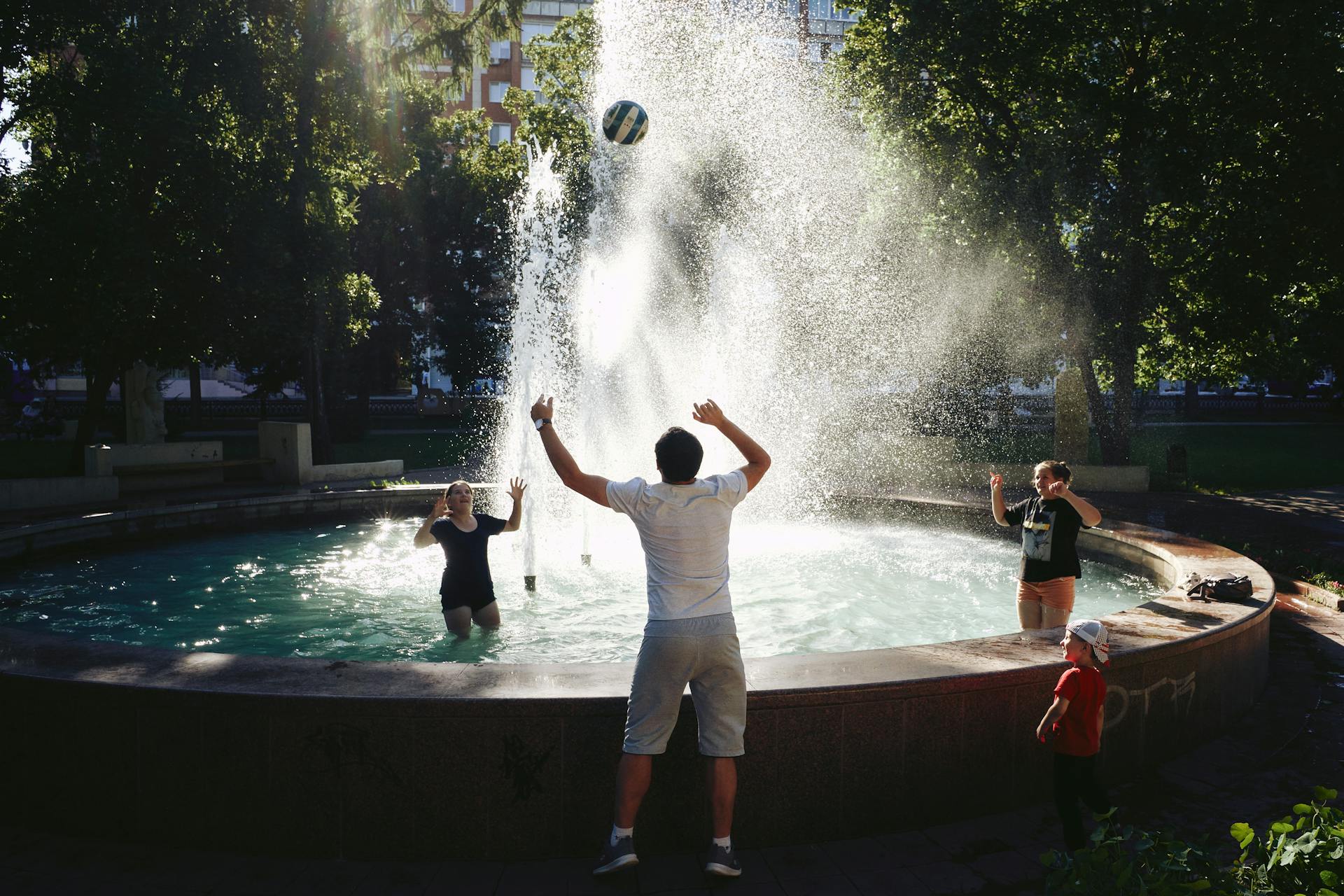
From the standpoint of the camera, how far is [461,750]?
12.7 feet

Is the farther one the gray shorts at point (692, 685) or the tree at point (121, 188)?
the tree at point (121, 188)

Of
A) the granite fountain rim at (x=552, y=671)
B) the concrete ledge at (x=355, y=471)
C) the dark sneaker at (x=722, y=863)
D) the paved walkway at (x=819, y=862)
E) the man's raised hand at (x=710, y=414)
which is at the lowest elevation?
the paved walkway at (x=819, y=862)

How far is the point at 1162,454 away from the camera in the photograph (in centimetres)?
2536

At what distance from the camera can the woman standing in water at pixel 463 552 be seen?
635 centimetres

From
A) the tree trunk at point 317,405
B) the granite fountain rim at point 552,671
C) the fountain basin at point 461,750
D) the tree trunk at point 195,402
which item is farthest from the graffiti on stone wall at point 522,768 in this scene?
the tree trunk at point 195,402

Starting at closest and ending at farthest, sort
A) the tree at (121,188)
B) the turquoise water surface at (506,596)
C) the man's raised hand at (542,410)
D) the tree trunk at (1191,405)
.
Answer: the man's raised hand at (542,410) → the turquoise water surface at (506,596) → the tree at (121,188) → the tree trunk at (1191,405)

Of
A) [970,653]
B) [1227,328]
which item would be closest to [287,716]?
[970,653]

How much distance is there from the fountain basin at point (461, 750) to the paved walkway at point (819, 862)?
9 cm

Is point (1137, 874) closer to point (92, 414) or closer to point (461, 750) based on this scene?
point (461, 750)

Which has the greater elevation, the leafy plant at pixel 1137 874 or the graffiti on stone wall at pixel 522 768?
the leafy plant at pixel 1137 874

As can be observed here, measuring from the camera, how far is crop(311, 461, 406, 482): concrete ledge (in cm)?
1816

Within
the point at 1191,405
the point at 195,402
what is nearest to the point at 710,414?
the point at 195,402

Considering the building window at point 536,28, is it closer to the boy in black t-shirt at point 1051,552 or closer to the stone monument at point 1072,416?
the stone monument at point 1072,416

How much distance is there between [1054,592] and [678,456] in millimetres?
3505
